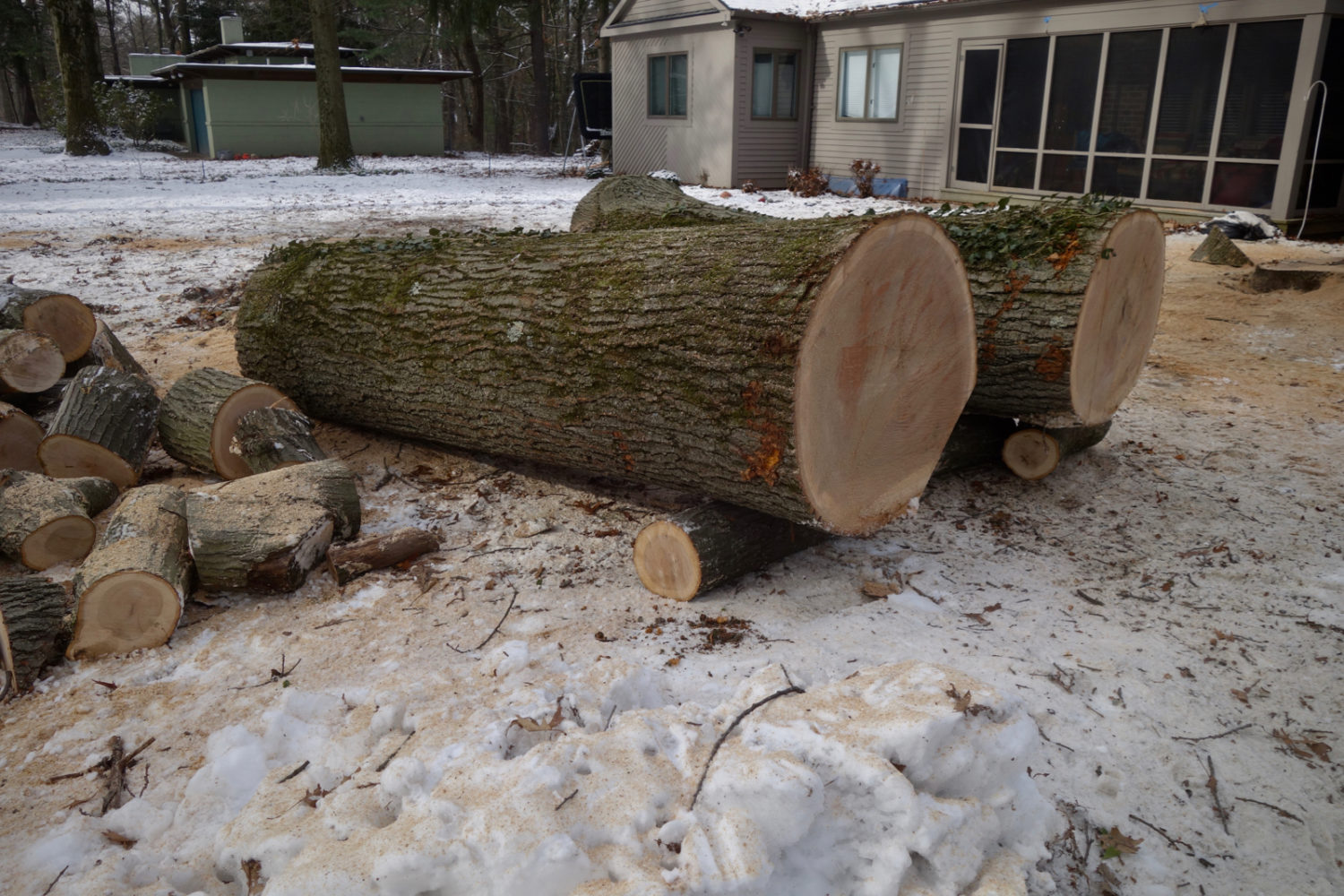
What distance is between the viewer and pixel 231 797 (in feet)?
7.52

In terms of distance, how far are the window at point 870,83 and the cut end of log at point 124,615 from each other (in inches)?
564

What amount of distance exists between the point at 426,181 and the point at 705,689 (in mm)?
16605

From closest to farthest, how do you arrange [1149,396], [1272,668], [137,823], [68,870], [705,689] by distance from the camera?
[68,870] < [137,823] < [705,689] < [1272,668] < [1149,396]

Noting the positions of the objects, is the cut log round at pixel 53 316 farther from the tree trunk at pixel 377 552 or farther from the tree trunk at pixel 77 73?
the tree trunk at pixel 77 73

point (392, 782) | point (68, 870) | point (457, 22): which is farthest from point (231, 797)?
point (457, 22)

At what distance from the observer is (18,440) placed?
427cm

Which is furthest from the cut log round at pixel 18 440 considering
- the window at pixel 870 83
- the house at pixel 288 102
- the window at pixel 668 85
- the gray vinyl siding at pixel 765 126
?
the house at pixel 288 102

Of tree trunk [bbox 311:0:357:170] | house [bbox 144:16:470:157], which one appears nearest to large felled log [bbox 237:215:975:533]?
tree trunk [bbox 311:0:357:170]

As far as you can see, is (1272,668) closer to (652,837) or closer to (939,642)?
(939,642)

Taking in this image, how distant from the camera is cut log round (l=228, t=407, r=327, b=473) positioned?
4.07 m

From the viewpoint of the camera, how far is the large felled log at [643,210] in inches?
257

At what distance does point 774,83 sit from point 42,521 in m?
15.1

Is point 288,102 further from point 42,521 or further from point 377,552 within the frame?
point 377,552

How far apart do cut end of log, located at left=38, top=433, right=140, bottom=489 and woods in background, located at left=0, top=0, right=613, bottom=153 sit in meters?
19.1
